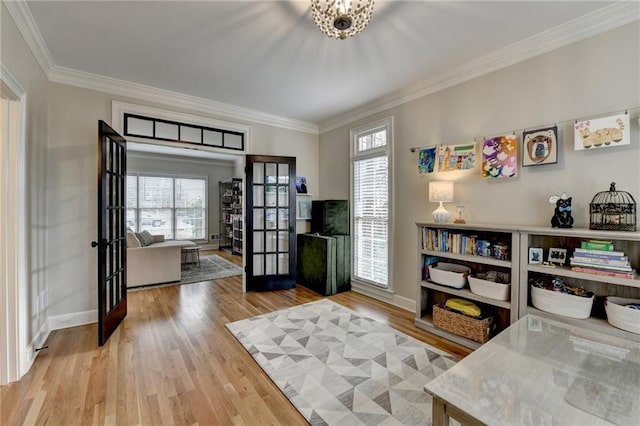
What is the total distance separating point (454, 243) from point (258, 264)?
2.82m

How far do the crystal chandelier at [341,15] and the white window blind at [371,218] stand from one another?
6.50 feet

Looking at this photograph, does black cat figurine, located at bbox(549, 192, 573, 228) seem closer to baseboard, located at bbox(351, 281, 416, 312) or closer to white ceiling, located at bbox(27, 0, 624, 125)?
white ceiling, located at bbox(27, 0, 624, 125)

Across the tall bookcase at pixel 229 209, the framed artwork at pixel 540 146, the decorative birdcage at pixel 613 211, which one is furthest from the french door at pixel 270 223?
the tall bookcase at pixel 229 209

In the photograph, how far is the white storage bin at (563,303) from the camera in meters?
1.93

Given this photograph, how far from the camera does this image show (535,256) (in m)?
2.16

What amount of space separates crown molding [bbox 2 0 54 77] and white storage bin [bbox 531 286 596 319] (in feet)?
14.5

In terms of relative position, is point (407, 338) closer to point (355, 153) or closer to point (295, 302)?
point (295, 302)

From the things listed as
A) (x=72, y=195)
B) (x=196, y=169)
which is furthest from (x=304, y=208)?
(x=196, y=169)

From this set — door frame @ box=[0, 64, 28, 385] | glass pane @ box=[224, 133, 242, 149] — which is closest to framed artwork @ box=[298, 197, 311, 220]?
glass pane @ box=[224, 133, 242, 149]

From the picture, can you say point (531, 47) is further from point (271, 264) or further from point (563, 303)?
point (271, 264)

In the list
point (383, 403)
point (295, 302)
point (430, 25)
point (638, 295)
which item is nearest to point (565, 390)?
point (383, 403)

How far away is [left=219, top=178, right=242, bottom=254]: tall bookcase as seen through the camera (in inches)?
304

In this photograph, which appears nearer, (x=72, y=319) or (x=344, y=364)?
(x=344, y=364)

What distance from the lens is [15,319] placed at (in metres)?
2.03
